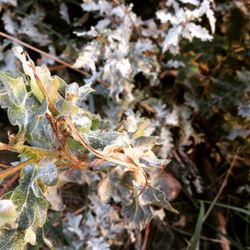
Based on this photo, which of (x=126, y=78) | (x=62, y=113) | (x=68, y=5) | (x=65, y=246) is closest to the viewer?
(x=62, y=113)

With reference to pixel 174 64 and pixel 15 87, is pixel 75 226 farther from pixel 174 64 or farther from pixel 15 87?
pixel 15 87

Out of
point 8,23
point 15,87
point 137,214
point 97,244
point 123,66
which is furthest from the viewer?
point 8,23

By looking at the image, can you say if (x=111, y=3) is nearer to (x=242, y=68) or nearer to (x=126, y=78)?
(x=126, y=78)

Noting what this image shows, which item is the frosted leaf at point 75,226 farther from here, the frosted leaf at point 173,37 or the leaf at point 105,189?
the frosted leaf at point 173,37

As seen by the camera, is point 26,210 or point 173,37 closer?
point 26,210

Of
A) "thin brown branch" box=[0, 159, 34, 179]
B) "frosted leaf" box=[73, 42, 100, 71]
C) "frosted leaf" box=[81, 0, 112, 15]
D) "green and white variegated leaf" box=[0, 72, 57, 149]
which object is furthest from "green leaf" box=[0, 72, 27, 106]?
"frosted leaf" box=[81, 0, 112, 15]

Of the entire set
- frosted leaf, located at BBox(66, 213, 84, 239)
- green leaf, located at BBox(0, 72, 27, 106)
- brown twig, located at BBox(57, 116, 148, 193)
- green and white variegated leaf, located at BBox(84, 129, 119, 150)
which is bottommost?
frosted leaf, located at BBox(66, 213, 84, 239)

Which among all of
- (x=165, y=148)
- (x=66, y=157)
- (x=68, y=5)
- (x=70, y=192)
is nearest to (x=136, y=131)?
(x=66, y=157)

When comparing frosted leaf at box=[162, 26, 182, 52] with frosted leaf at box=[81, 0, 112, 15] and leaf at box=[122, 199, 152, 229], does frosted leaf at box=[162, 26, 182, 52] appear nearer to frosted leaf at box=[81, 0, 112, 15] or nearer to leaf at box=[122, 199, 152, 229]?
frosted leaf at box=[81, 0, 112, 15]

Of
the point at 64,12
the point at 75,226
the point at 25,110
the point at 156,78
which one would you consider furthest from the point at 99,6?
the point at 25,110
